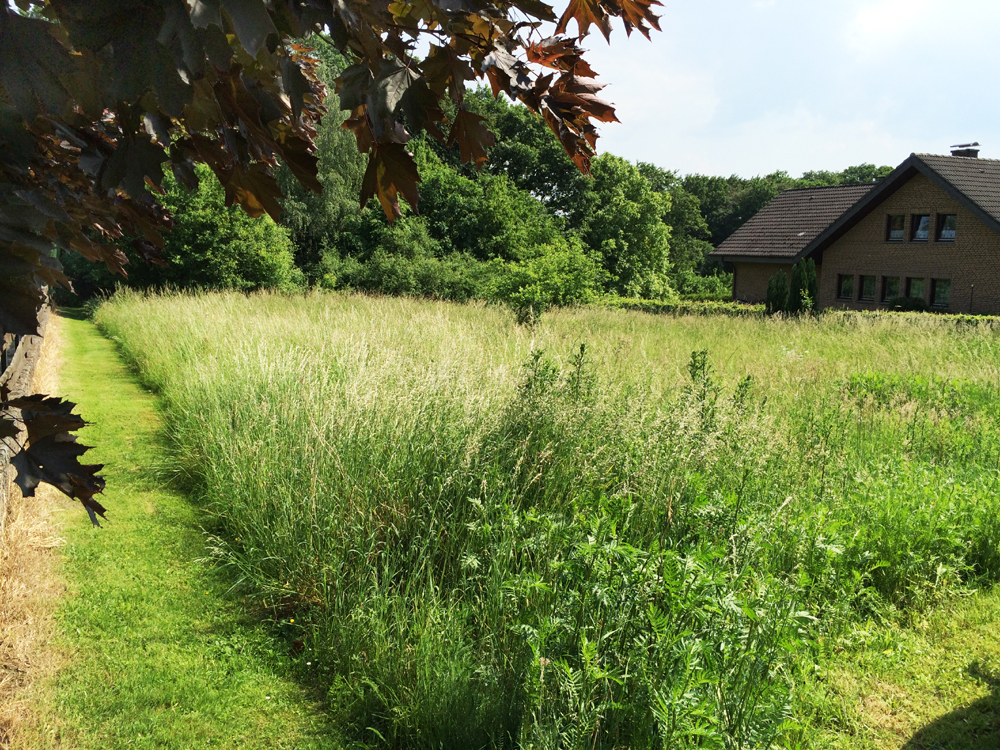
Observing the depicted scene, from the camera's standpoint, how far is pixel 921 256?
1083 inches

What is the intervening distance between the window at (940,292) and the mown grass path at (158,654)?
2840 centimetres

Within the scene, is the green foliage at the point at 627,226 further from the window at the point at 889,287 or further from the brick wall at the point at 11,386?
the brick wall at the point at 11,386

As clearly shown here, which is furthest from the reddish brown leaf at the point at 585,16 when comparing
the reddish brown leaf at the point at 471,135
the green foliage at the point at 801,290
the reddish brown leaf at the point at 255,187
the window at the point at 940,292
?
the window at the point at 940,292

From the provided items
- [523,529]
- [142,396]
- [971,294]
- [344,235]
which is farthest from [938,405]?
[344,235]

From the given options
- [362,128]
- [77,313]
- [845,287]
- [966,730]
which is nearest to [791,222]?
[845,287]

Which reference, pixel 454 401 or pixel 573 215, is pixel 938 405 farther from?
pixel 573 215

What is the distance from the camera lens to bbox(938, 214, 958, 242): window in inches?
1045

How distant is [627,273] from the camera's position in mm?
→ 43031

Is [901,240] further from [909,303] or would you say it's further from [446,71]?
[446,71]

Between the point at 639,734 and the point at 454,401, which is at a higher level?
the point at 454,401

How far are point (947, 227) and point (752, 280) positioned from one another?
856 centimetres

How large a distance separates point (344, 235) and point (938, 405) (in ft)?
88.0

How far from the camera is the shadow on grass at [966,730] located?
11.3ft

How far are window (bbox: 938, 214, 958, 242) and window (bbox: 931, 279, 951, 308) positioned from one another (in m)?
1.53
